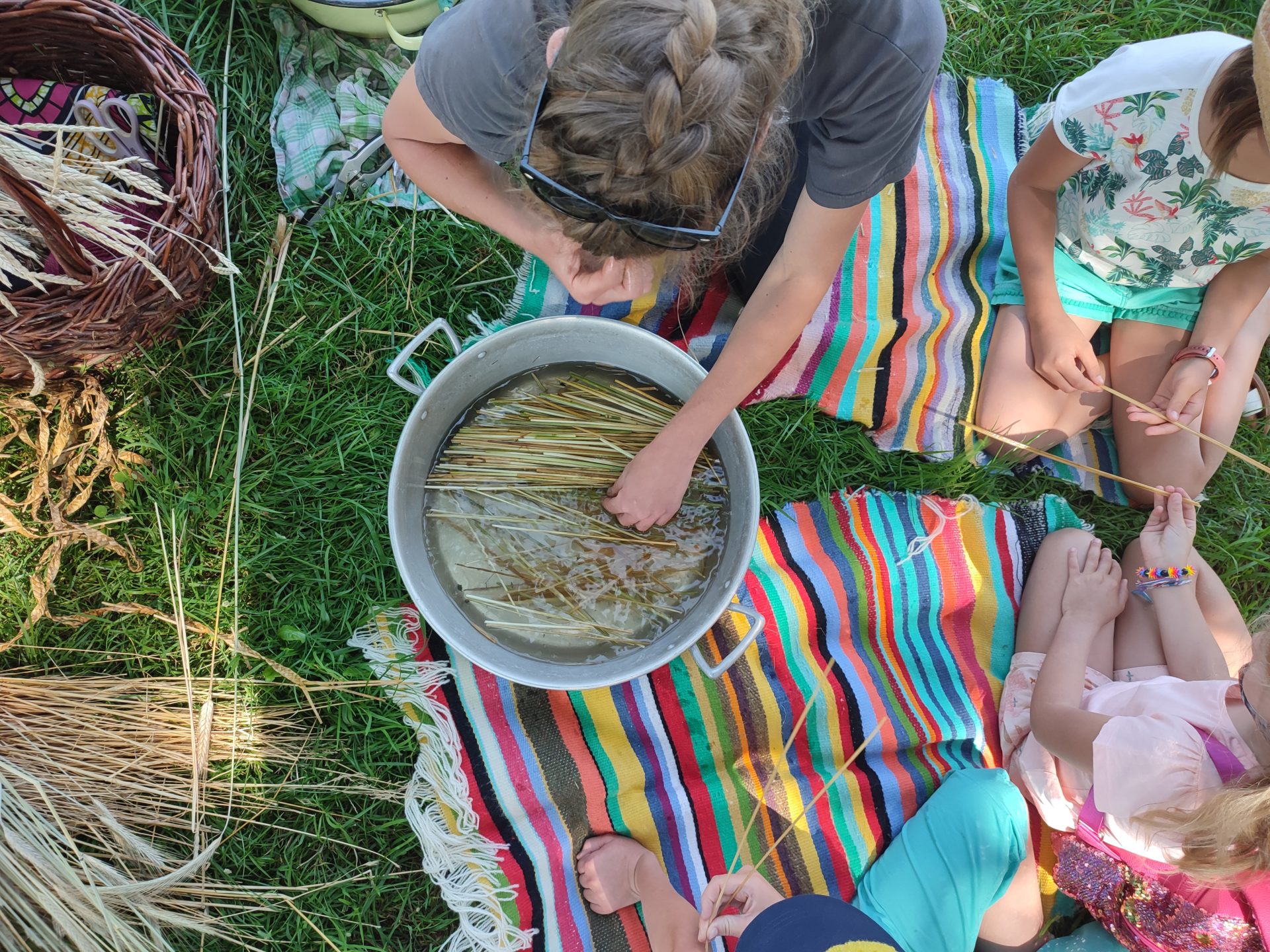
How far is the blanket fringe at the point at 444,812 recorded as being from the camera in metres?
1.80

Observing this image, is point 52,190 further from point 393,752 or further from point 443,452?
point 393,752

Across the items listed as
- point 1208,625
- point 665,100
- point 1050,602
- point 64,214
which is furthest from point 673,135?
point 1208,625

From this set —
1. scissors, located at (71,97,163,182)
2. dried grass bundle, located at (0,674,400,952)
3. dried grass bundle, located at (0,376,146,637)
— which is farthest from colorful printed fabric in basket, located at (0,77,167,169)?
dried grass bundle, located at (0,674,400,952)

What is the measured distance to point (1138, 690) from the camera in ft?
5.92

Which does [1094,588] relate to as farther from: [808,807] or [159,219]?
[159,219]

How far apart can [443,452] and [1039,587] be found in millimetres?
1427

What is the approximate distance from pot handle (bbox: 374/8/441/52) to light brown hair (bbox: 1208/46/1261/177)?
5.32 ft

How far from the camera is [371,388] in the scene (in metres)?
1.96

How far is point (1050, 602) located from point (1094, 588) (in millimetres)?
100

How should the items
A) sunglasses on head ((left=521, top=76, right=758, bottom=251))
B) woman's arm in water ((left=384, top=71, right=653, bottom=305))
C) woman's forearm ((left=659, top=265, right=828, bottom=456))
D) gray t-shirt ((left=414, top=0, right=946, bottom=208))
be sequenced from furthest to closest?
woman's forearm ((left=659, top=265, right=828, bottom=456)) → woman's arm in water ((left=384, top=71, right=653, bottom=305)) → gray t-shirt ((left=414, top=0, right=946, bottom=208)) → sunglasses on head ((left=521, top=76, right=758, bottom=251))

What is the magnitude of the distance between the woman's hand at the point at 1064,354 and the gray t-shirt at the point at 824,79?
82 cm

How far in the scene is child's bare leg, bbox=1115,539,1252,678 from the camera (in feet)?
6.33

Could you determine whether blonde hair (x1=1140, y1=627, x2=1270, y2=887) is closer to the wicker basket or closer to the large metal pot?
the large metal pot

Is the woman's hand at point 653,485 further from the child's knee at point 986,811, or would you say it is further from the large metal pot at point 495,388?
the child's knee at point 986,811
